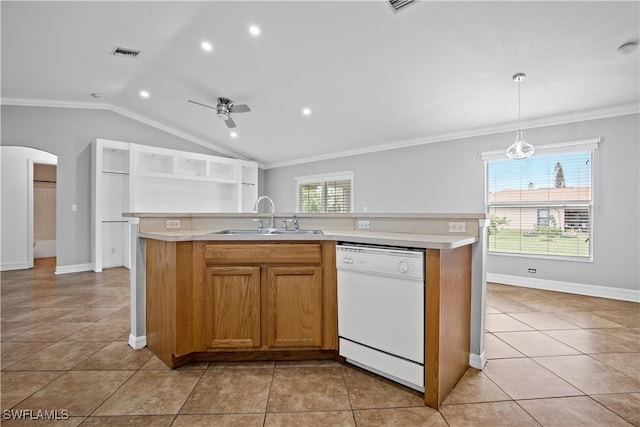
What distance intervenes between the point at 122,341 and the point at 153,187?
4238mm

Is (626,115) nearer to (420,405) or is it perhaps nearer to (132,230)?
(420,405)

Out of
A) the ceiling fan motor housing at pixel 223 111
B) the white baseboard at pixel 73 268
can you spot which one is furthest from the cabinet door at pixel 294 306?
the white baseboard at pixel 73 268

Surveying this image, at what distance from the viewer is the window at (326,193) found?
6586mm

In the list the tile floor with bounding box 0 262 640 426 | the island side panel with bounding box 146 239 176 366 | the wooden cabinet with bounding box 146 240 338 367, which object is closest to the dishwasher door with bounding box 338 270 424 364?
the wooden cabinet with bounding box 146 240 338 367

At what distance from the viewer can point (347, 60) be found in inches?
138

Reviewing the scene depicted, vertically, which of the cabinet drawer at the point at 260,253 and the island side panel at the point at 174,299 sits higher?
the cabinet drawer at the point at 260,253

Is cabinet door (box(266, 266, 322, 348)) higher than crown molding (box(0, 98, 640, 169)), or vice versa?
crown molding (box(0, 98, 640, 169))

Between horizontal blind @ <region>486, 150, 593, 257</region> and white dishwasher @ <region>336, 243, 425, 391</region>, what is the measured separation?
145 inches

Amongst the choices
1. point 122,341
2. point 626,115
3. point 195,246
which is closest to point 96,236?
point 122,341

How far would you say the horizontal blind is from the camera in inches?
158

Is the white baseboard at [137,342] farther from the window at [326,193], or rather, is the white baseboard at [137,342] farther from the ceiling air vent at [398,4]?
the window at [326,193]

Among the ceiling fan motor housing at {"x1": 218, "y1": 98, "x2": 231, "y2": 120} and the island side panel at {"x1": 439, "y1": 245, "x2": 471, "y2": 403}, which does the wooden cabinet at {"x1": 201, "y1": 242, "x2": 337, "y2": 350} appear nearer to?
the island side panel at {"x1": 439, "y1": 245, "x2": 471, "y2": 403}

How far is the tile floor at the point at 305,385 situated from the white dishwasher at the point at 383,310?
0.14 m

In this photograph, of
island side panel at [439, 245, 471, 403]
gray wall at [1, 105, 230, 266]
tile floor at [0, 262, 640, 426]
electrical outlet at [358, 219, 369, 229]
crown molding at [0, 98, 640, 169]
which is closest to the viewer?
tile floor at [0, 262, 640, 426]
